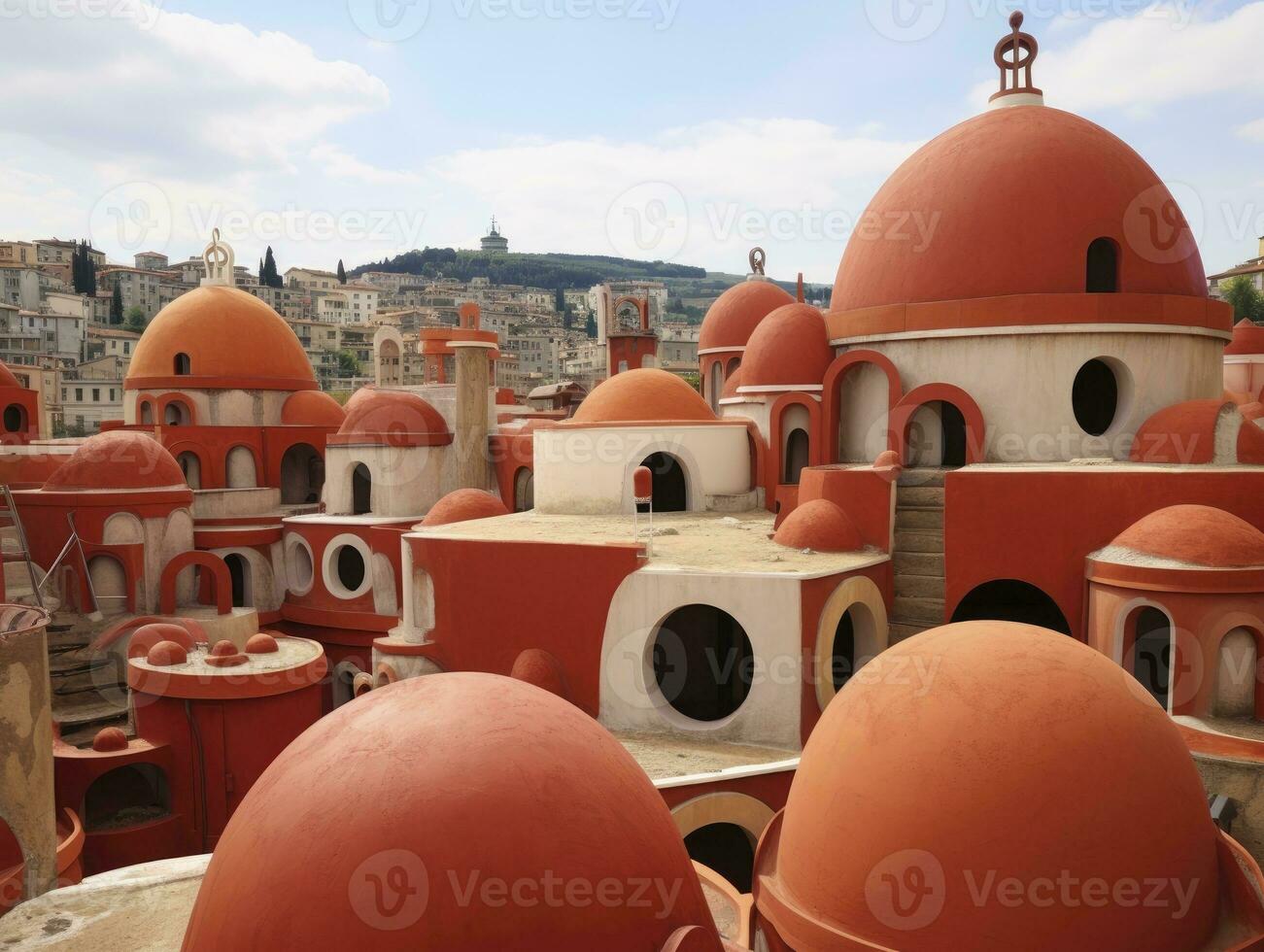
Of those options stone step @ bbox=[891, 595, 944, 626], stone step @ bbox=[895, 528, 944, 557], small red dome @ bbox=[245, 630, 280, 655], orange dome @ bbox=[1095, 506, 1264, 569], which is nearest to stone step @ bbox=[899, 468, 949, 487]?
stone step @ bbox=[895, 528, 944, 557]

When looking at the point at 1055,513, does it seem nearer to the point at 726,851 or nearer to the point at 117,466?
the point at 726,851

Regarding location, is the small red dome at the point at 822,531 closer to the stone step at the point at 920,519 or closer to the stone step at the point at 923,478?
the stone step at the point at 920,519

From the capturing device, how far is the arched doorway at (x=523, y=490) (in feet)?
76.7

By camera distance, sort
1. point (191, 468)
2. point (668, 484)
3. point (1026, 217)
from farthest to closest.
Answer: point (191, 468), point (668, 484), point (1026, 217)

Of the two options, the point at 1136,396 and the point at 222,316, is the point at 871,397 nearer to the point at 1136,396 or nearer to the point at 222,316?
the point at 1136,396

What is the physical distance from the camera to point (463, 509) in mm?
17953

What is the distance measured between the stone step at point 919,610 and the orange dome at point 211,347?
1988cm

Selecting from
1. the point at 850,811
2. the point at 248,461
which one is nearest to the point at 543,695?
the point at 850,811

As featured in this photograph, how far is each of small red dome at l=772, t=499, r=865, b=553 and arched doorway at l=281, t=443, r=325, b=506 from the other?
18.3m

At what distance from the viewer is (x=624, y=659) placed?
12.2m

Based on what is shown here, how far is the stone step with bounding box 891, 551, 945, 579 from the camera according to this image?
43.2ft

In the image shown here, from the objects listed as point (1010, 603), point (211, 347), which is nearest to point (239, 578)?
point (211, 347)

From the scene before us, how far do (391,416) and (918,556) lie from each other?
567 inches
